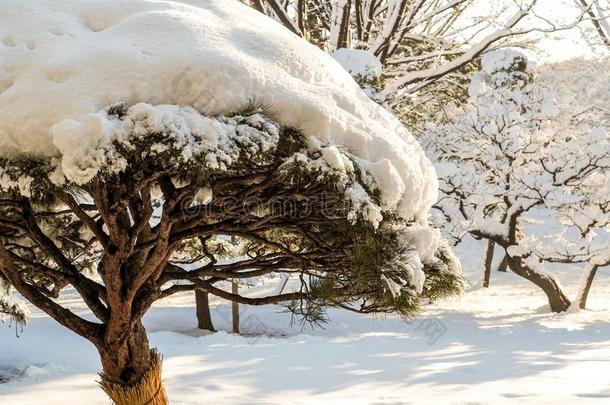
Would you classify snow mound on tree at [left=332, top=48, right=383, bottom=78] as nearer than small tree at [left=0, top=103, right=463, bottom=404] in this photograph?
No

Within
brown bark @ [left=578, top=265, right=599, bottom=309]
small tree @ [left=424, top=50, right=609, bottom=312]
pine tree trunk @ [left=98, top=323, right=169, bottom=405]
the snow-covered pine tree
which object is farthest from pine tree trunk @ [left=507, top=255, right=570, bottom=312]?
pine tree trunk @ [left=98, top=323, right=169, bottom=405]

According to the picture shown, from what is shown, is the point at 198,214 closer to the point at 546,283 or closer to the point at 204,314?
the point at 204,314

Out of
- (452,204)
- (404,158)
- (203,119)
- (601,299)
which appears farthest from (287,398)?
(601,299)

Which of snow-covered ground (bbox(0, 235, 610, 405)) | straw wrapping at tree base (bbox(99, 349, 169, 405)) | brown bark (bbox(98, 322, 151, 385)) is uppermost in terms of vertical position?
brown bark (bbox(98, 322, 151, 385))

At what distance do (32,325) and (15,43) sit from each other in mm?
10719

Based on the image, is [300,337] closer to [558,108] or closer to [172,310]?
[172,310]

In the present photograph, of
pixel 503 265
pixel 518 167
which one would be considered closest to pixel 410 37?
pixel 518 167

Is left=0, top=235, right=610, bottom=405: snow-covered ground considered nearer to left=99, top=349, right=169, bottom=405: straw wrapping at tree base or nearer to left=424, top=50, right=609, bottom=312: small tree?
left=424, top=50, right=609, bottom=312: small tree

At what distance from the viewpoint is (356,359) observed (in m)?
9.84

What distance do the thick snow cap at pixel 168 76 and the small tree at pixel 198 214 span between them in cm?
12

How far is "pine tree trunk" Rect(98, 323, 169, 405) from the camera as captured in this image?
3.96 meters

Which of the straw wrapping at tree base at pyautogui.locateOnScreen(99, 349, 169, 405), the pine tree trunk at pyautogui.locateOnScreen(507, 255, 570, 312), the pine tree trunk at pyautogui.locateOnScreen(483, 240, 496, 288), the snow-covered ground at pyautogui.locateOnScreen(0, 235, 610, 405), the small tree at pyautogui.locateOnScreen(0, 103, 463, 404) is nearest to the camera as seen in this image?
the small tree at pyautogui.locateOnScreen(0, 103, 463, 404)

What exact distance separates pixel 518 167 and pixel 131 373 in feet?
36.6

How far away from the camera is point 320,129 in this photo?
119 inches
